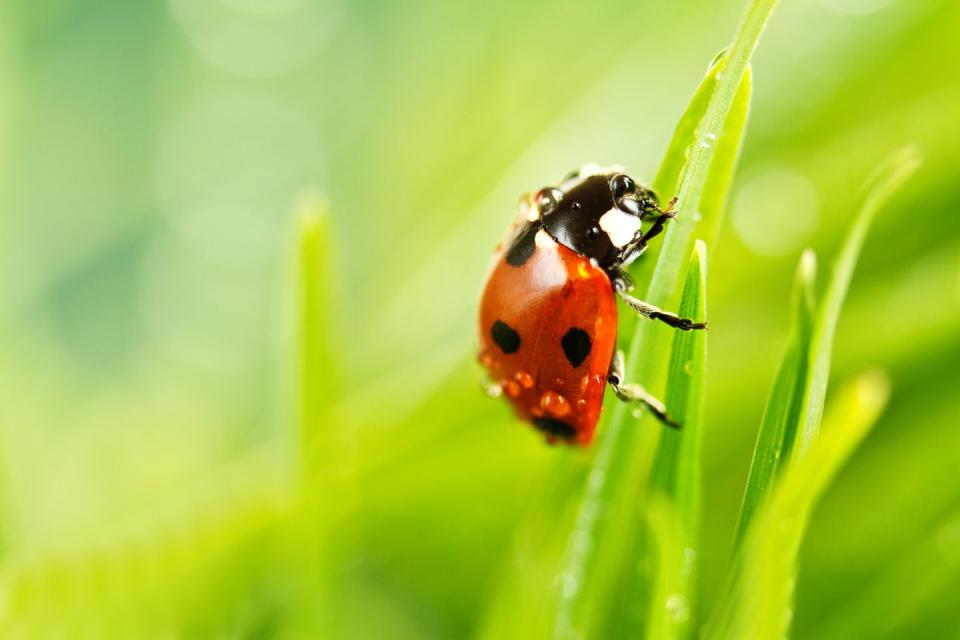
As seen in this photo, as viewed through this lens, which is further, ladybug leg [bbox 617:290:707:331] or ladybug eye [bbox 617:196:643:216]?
ladybug eye [bbox 617:196:643:216]

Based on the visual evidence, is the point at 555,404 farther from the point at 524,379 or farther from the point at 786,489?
the point at 786,489

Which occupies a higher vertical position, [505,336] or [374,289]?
[505,336]

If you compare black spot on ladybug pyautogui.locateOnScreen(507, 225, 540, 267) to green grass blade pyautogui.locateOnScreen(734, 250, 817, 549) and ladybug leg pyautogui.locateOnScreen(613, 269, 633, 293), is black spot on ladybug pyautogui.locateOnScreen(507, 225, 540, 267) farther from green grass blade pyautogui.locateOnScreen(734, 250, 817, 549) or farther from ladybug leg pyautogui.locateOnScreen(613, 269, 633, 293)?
green grass blade pyautogui.locateOnScreen(734, 250, 817, 549)

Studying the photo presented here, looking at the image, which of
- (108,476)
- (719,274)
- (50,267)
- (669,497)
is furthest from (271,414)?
(669,497)

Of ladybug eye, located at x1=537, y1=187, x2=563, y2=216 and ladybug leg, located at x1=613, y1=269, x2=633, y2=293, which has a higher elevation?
ladybug eye, located at x1=537, y1=187, x2=563, y2=216

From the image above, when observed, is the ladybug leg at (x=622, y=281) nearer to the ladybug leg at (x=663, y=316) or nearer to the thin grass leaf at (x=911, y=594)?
the ladybug leg at (x=663, y=316)

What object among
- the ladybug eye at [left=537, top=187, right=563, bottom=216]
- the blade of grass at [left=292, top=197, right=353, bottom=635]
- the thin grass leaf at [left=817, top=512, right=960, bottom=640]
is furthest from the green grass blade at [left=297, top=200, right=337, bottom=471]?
the thin grass leaf at [left=817, top=512, right=960, bottom=640]

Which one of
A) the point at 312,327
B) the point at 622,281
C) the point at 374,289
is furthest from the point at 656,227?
the point at 374,289
